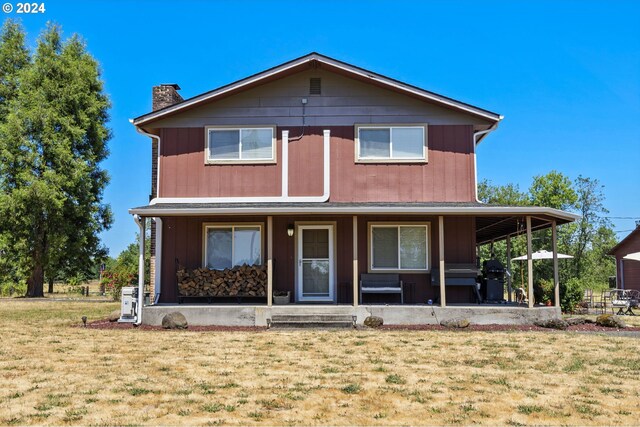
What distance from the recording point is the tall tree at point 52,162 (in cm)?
2762

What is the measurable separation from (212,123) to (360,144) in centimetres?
394

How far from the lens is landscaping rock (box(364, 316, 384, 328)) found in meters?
13.1

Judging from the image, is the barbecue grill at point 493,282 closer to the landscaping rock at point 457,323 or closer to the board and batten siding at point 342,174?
the board and batten siding at point 342,174

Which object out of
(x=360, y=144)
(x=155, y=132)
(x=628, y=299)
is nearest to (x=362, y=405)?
(x=360, y=144)

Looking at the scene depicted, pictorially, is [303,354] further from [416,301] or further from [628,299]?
[628,299]

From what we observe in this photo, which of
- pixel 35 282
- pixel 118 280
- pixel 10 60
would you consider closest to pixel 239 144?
pixel 118 280

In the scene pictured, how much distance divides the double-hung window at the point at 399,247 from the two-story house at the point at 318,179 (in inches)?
1.0

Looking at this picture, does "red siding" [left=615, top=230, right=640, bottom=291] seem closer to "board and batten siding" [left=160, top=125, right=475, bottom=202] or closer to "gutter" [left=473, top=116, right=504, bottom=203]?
"gutter" [left=473, top=116, right=504, bottom=203]

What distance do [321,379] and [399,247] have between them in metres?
7.83

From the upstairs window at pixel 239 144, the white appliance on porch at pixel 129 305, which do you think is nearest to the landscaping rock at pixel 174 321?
the white appliance on porch at pixel 129 305

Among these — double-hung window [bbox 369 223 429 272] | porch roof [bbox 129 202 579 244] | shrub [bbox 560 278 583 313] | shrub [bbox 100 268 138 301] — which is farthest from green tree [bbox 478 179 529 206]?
porch roof [bbox 129 202 579 244]

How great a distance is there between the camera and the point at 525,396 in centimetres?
647

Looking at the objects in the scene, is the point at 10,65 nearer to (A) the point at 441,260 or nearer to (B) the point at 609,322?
(A) the point at 441,260

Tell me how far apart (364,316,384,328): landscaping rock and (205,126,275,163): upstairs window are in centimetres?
496
